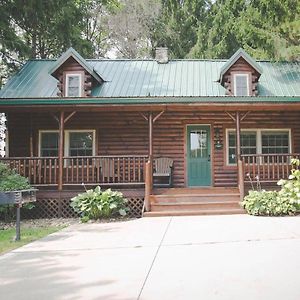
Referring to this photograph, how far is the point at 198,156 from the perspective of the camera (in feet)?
42.8

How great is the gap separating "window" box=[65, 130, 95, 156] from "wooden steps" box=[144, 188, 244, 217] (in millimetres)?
3431

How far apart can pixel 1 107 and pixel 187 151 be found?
6343 mm

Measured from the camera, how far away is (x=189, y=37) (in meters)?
25.4

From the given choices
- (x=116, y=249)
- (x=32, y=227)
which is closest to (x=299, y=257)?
(x=116, y=249)

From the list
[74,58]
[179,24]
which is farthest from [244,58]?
[179,24]

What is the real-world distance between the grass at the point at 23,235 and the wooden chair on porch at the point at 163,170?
443 centimetres

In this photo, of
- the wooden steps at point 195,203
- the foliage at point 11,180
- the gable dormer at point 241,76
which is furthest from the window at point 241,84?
the foliage at point 11,180

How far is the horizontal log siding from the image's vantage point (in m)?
12.9

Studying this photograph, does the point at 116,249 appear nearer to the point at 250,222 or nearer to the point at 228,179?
the point at 250,222

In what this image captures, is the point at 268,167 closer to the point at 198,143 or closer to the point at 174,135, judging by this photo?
the point at 198,143

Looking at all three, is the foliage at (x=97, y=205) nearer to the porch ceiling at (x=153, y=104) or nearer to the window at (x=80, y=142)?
the porch ceiling at (x=153, y=104)

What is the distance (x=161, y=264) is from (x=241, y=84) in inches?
381

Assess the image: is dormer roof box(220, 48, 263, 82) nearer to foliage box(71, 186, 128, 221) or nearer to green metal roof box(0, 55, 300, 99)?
green metal roof box(0, 55, 300, 99)

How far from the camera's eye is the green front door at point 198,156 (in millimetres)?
12938
